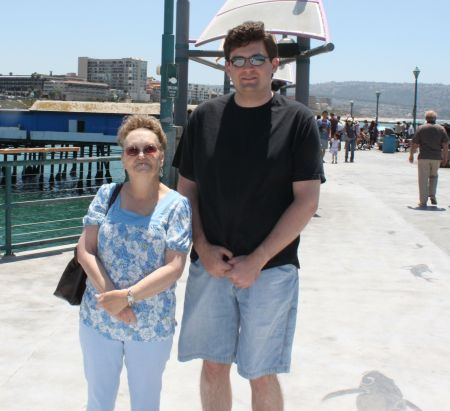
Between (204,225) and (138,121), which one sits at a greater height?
(138,121)

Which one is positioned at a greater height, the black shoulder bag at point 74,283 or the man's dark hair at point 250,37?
the man's dark hair at point 250,37

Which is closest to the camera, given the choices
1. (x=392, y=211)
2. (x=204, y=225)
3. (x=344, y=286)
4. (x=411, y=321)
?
(x=204, y=225)

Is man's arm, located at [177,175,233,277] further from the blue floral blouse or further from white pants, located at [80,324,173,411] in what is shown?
white pants, located at [80,324,173,411]

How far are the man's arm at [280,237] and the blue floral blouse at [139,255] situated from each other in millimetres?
250

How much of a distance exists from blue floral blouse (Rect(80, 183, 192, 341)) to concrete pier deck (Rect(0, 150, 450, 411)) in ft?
3.47

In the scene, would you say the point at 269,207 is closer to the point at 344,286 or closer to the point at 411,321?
the point at 411,321

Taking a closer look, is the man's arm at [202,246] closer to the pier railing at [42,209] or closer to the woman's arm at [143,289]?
the woman's arm at [143,289]

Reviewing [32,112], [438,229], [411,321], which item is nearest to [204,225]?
[411,321]

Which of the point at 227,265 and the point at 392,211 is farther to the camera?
the point at 392,211

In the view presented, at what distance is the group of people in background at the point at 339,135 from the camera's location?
22234 millimetres

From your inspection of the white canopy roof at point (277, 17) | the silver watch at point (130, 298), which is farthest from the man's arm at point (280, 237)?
the white canopy roof at point (277, 17)

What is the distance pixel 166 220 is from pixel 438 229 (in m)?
7.63

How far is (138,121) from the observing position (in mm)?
2832

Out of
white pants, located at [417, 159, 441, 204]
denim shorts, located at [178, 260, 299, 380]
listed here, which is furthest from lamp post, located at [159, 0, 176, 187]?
denim shorts, located at [178, 260, 299, 380]
